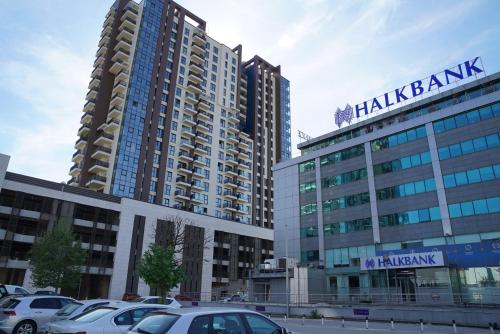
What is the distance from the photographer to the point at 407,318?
28172mm

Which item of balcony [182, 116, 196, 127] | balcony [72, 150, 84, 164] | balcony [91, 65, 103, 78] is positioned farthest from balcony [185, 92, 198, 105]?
balcony [72, 150, 84, 164]

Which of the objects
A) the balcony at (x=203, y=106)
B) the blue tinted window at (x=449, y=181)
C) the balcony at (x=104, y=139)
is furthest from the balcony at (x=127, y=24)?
the blue tinted window at (x=449, y=181)

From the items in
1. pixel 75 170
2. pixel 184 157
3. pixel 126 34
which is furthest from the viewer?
pixel 184 157

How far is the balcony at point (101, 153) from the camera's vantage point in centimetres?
7253

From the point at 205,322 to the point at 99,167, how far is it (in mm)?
69627

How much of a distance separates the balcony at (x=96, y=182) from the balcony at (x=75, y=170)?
194 inches

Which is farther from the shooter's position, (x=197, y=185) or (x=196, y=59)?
(x=196, y=59)

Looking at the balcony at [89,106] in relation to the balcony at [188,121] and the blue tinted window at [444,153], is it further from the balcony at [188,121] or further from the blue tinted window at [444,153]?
the blue tinted window at [444,153]

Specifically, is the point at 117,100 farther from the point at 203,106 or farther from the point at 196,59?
the point at 196,59

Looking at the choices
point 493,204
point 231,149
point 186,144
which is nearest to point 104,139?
point 186,144

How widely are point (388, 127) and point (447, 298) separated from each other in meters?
21.0

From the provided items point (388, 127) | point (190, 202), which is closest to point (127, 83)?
point (190, 202)

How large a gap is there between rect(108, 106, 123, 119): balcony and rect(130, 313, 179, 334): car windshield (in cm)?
7360

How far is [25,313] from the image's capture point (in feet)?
49.5
